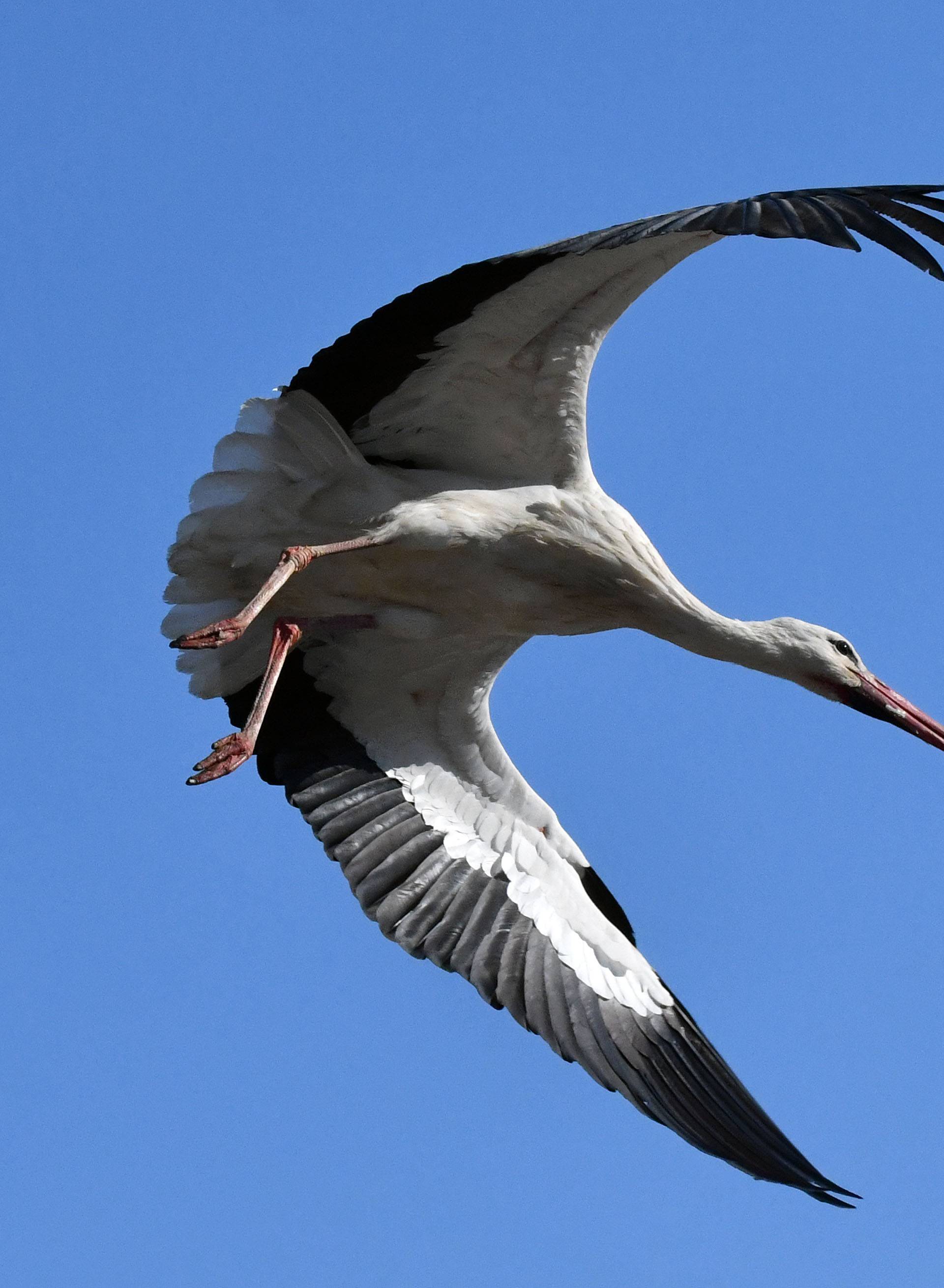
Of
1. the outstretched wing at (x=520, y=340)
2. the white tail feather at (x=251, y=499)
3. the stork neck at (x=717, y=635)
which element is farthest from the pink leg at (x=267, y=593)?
the stork neck at (x=717, y=635)

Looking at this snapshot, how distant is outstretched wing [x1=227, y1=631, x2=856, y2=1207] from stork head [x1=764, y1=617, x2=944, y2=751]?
1.24 meters

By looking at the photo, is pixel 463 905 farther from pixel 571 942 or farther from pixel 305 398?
pixel 305 398

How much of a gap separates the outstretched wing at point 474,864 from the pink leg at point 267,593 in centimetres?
83

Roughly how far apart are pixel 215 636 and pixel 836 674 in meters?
A: 2.63

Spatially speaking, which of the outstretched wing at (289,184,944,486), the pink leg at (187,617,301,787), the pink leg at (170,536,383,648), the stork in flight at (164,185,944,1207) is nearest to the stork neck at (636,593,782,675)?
the stork in flight at (164,185,944,1207)

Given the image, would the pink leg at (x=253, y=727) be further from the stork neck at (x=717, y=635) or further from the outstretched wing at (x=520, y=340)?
the stork neck at (x=717, y=635)

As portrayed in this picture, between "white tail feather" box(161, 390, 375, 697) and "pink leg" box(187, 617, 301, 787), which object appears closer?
"pink leg" box(187, 617, 301, 787)

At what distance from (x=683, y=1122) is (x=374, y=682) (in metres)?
2.41

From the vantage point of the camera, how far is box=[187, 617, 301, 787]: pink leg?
7.61m

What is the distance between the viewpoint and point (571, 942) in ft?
27.6

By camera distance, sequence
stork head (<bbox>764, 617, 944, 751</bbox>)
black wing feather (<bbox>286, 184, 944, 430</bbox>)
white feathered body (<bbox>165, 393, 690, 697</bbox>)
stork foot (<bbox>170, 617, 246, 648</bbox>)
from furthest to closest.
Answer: stork head (<bbox>764, 617, 944, 751</bbox>) < white feathered body (<bbox>165, 393, 690, 697</bbox>) < stork foot (<bbox>170, 617, 246, 648</bbox>) < black wing feather (<bbox>286, 184, 944, 430</bbox>)

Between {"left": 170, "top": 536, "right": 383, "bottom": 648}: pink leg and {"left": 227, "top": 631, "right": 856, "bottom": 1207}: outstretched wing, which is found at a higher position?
{"left": 170, "top": 536, "right": 383, "bottom": 648}: pink leg

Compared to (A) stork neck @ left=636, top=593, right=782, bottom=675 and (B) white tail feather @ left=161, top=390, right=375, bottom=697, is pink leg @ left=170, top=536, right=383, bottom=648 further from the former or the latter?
(A) stork neck @ left=636, top=593, right=782, bottom=675

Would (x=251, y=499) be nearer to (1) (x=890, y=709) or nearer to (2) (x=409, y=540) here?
(2) (x=409, y=540)
